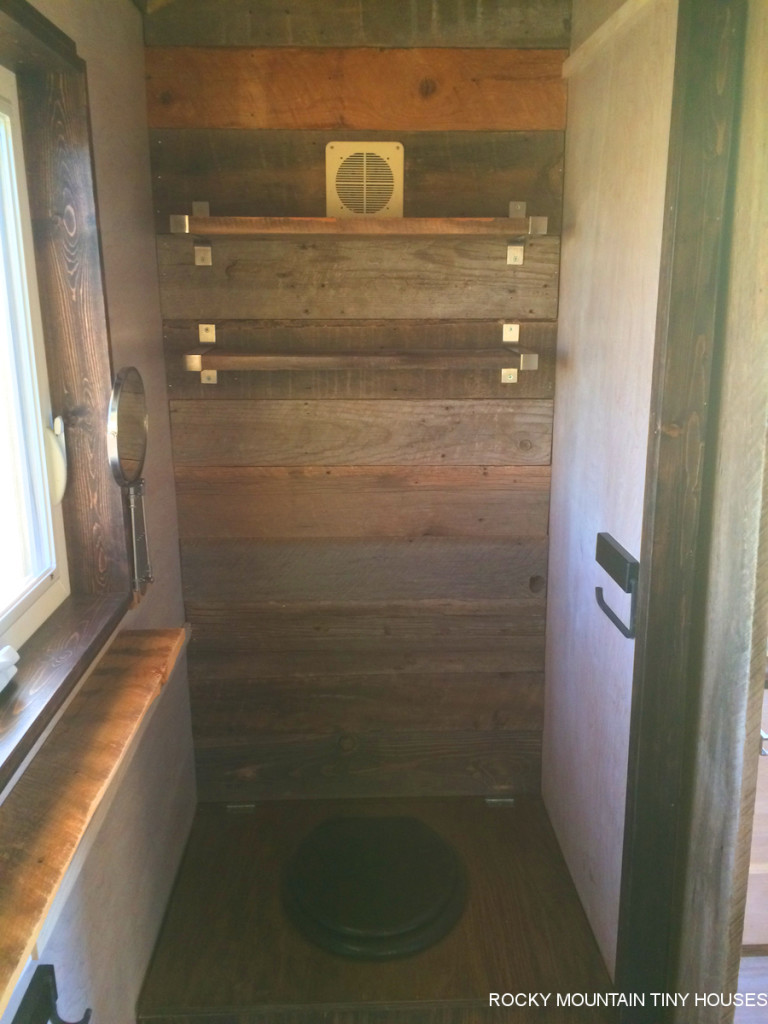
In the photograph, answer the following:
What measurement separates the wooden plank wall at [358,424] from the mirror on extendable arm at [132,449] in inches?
18.3

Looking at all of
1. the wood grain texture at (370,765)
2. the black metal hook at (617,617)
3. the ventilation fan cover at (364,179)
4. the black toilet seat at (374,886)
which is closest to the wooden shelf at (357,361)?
the ventilation fan cover at (364,179)

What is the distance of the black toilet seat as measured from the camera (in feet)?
6.26

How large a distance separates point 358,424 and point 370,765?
3.25ft

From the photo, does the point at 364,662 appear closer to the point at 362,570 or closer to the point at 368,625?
the point at 368,625

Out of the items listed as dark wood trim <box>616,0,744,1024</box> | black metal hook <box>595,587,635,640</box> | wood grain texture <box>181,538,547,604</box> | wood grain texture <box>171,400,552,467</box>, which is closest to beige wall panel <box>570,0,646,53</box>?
dark wood trim <box>616,0,744,1024</box>

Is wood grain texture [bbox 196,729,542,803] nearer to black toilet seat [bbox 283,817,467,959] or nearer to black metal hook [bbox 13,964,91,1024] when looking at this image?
black toilet seat [bbox 283,817,467,959]

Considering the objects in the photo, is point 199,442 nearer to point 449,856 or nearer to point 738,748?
point 449,856

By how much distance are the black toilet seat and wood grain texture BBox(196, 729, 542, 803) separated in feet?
0.48

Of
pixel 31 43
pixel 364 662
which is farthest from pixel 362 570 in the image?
pixel 31 43

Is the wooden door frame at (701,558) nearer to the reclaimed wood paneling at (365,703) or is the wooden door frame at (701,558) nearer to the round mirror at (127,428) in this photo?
the reclaimed wood paneling at (365,703)

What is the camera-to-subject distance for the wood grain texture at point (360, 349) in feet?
6.97

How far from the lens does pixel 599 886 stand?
74.2 inches

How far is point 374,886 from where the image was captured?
2.03 meters

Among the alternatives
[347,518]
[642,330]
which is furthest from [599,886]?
[642,330]
